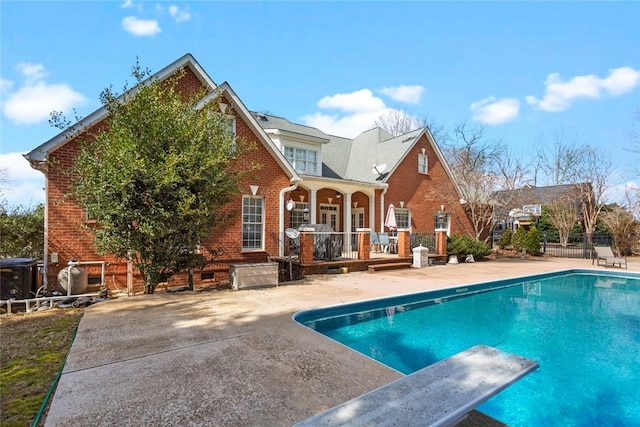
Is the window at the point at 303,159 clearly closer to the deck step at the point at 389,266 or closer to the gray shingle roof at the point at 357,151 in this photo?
the gray shingle roof at the point at 357,151

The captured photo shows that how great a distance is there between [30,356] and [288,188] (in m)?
10.0

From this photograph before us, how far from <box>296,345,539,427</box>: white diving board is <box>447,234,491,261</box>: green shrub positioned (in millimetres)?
14842

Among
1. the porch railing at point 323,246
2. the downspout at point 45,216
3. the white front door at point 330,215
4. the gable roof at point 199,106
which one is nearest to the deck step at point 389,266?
the porch railing at point 323,246

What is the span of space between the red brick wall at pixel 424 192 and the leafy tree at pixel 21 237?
15.0m

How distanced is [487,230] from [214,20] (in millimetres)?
21485

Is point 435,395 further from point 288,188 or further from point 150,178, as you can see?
point 288,188

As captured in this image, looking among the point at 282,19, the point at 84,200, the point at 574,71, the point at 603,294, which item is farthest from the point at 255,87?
the point at 574,71

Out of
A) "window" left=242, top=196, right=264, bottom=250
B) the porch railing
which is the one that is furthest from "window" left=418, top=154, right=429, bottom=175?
"window" left=242, top=196, right=264, bottom=250

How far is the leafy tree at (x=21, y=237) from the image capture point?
11148mm

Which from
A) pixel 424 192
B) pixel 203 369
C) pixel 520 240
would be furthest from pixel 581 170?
pixel 203 369

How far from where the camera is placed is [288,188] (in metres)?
13.8

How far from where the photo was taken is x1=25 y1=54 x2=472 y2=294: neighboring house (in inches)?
374

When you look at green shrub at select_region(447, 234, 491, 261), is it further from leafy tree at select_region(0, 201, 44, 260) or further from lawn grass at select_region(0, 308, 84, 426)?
leafy tree at select_region(0, 201, 44, 260)

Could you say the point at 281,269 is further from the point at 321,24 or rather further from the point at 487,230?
the point at 487,230
